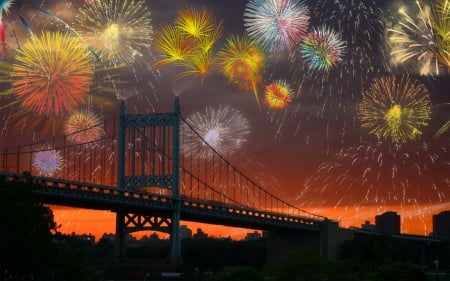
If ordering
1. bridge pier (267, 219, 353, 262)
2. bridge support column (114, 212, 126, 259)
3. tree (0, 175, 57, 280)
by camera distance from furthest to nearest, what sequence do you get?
bridge pier (267, 219, 353, 262) < bridge support column (114, 212, 126, 259) < tree (0, 175, 57, 280)

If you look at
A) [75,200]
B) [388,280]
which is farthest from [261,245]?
[388,280]

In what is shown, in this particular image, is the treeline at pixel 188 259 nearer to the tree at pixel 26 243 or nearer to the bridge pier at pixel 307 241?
the tree at pixel 26 243

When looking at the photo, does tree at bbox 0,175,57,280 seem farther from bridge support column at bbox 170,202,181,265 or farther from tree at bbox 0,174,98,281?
bridge support column at bbox 170,202,181,265

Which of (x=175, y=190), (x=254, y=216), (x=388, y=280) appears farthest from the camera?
(x=254, y=216)

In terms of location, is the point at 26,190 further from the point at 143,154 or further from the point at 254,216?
the point at 254,216

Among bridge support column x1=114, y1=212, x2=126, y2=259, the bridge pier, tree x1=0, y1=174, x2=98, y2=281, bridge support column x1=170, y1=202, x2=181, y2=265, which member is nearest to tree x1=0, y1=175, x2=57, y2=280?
tree x1=0, y1=174, x2=98, y2=281

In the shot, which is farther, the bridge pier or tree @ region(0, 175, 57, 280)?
the bridge pier

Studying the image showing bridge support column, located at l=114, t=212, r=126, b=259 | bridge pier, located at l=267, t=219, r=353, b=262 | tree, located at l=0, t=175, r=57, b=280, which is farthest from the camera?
bridge pier, located at l=267, t=219, r=353, b=262

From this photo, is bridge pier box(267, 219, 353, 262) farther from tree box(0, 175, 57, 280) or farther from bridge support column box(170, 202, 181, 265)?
tree box(0, 175, 57, 280)

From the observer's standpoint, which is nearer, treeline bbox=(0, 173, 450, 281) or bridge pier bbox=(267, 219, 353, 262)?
treeline bbox=(0, 173, 450, 281)
